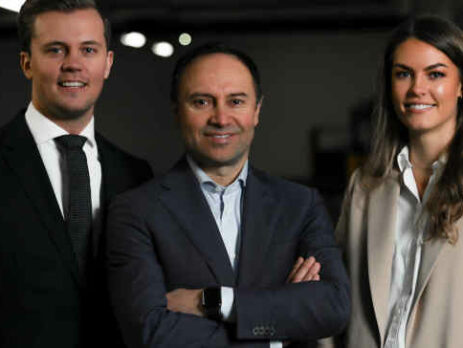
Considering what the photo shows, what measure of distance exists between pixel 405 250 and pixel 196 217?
811mm

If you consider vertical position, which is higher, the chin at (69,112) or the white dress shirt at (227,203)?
the chin at (69,112)

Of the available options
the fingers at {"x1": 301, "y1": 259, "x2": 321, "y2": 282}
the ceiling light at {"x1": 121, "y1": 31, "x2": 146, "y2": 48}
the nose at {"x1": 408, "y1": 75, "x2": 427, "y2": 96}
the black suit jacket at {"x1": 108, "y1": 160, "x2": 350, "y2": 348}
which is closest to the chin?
the black suit jacket at {"x1": 108, "y1": 160, "x2": 350, "y2": 348}

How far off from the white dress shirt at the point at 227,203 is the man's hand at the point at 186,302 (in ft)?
0.69

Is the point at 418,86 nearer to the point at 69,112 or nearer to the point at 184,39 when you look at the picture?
the point at 69,112

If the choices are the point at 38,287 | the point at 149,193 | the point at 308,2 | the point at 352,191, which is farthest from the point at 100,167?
the point at 308,2

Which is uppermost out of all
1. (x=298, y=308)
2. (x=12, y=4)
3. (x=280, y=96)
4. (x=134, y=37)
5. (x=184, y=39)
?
(x=184, y=39)

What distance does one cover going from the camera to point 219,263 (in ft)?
7.25

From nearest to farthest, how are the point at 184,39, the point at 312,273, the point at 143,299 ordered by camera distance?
the point at 143,299 → the point at 312,273 → the point at 184,39

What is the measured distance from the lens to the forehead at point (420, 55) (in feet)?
8.01

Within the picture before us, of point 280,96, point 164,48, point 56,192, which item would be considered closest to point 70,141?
point 56,192

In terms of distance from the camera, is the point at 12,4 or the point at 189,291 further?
the point at 12,4

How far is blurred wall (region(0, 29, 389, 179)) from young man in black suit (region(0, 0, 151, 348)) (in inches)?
426

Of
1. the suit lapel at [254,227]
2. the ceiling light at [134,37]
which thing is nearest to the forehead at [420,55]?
the suit lapel at [254,227]

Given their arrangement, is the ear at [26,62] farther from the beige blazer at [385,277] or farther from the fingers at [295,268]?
the beige blazer at [385,277]
